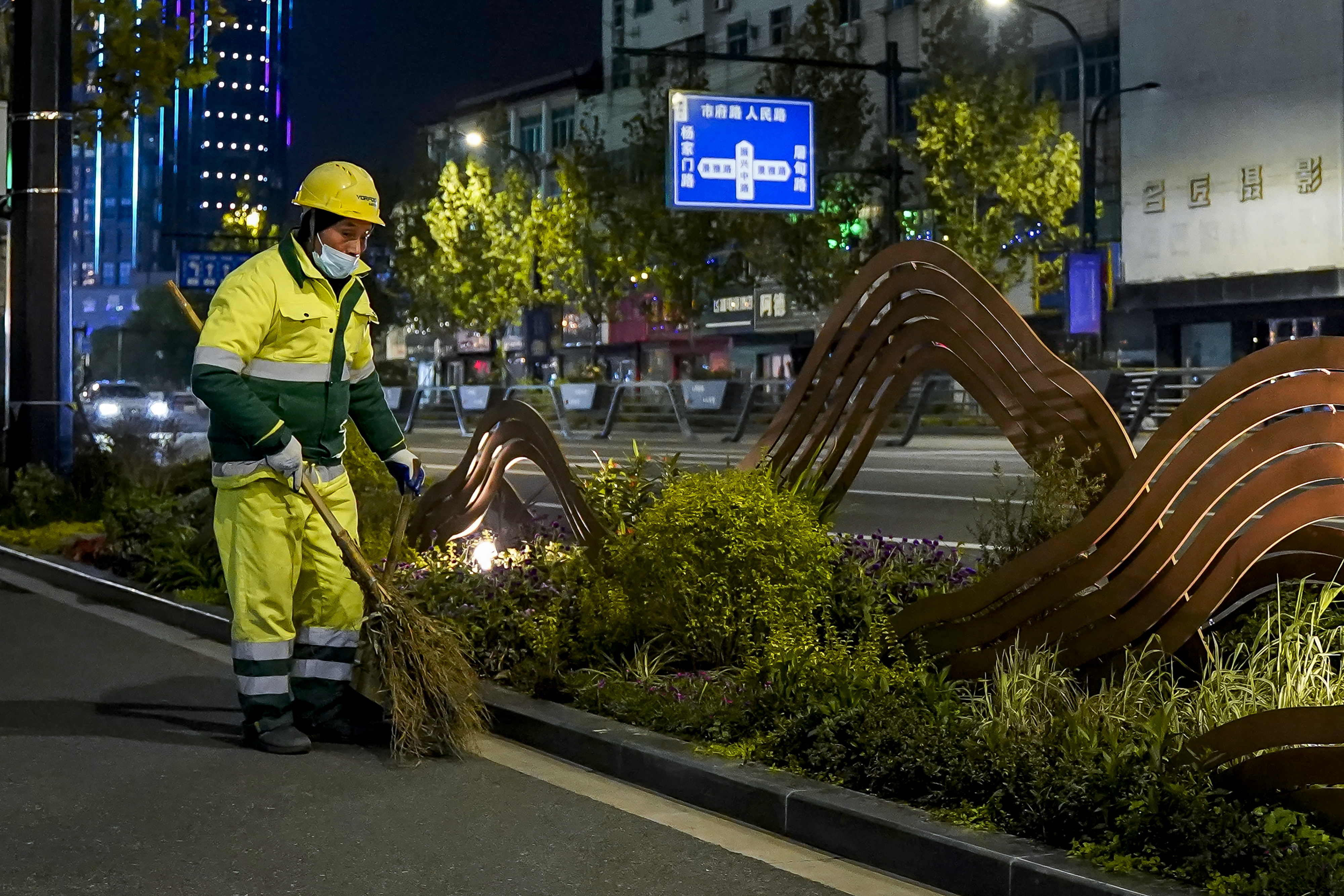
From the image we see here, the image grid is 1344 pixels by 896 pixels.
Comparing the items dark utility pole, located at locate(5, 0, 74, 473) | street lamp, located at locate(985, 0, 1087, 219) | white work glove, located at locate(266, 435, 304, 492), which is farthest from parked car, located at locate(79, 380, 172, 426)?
street lamp, located at locate(985, 0, 1087, 219)

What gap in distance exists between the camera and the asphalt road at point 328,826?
5227mm

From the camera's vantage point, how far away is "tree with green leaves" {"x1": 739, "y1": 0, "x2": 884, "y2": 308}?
47125 mm

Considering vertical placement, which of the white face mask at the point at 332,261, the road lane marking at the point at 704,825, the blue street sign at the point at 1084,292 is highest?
the blue street sign at the point at 1084,292

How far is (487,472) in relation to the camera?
10.8 m

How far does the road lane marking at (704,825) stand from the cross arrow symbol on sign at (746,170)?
27.8 metres

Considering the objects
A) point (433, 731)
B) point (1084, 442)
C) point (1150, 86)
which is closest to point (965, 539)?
point (1084, 442)

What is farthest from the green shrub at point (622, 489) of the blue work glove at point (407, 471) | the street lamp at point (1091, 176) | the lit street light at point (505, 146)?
the lit street light at point (505, 146)

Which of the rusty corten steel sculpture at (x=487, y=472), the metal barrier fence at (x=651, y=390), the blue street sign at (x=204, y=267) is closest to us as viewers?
the rusty corten steel sculpture at (x=487, y=472)

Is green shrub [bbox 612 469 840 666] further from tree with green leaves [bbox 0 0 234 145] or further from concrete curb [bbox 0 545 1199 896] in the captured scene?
tree with green leaves [bbox 0 0 234 145]

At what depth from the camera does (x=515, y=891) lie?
16.8 feet

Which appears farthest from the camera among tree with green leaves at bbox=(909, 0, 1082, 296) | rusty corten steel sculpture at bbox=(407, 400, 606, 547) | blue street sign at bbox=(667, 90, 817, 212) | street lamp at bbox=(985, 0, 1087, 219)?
tree with green leaves at bbox=(909, 0, 1082, 296)

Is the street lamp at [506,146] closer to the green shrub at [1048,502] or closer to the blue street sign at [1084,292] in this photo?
the blue street sign at [1084,292]

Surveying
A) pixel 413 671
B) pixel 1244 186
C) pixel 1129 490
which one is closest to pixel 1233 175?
pixel 1244 186

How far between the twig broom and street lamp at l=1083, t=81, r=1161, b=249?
32.3 metres
